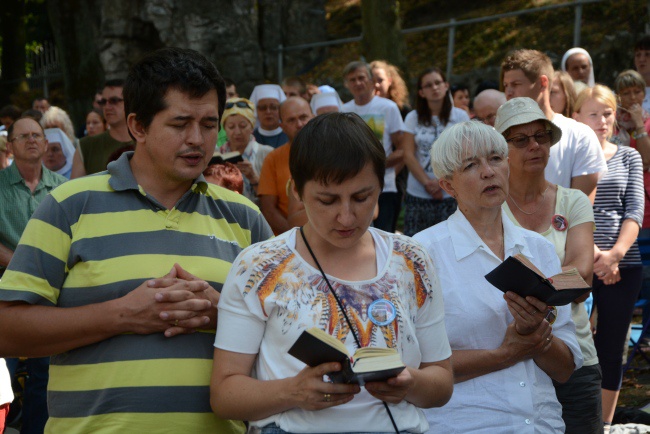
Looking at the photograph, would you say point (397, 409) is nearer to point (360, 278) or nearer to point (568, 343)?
point (360, 278)

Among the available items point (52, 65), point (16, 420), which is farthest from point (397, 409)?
point (52, 65)

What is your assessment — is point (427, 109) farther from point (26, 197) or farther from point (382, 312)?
A: point (382, 312)

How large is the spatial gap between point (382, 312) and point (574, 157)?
355 cm

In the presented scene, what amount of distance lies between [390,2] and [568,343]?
43.5 ft

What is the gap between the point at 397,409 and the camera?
2746mm

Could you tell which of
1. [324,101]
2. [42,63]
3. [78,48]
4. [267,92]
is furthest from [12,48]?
[324,101]

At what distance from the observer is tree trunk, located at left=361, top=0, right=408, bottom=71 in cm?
1633

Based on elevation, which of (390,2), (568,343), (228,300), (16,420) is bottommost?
(16,420)

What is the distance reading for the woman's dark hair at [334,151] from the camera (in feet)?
9.07

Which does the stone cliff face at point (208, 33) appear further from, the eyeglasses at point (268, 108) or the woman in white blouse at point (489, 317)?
the woman in white blouse at point (489, 317)

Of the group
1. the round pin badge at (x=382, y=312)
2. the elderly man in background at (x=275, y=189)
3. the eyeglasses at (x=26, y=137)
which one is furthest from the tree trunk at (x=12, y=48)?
the round pin badge at (x=382, y=312)

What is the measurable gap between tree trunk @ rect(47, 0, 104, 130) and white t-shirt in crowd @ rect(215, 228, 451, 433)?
18.1m

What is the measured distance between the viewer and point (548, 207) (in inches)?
184

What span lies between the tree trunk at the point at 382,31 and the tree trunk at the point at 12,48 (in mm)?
17428
